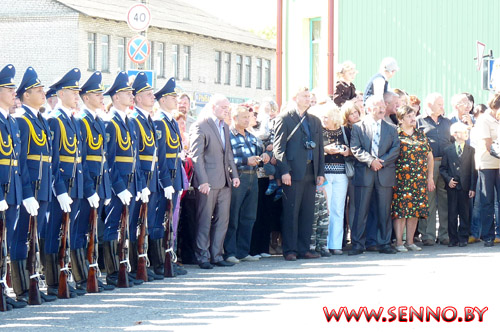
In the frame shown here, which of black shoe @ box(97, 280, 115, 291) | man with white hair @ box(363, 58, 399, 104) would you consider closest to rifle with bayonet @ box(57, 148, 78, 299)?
black shoe @ box(97, 280, 115, 291)

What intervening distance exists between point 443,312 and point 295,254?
4546 millimetres

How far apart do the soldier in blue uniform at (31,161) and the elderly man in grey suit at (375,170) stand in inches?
191

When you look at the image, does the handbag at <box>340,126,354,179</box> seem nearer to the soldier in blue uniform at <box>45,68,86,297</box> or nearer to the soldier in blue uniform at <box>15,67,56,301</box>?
the soldier in blue uniform at <box>45,68,86,297</box>

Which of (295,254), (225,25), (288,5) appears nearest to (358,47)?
(288,5)

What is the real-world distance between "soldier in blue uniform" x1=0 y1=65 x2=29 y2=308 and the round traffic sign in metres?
9.05

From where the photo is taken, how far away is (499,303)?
899cm

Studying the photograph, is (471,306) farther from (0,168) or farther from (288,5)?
(288,5)

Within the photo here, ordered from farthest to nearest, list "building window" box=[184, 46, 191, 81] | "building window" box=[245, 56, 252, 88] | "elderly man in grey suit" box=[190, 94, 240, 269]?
"building window" box=[245, 56, 252, 88] → "building window" box=[184, 46, 191, 81] → "elderly man in grey suit" box=[190, 94, 240, 269]

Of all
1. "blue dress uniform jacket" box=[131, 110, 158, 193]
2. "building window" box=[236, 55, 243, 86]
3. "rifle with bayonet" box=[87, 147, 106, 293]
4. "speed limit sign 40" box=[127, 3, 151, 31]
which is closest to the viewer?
"rifle with bayonet" box=[87, 147, 106, 293]

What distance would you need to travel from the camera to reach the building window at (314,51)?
2488 cm

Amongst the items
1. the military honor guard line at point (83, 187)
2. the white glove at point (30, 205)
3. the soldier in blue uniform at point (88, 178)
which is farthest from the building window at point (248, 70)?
the white glove at point (30, 205)

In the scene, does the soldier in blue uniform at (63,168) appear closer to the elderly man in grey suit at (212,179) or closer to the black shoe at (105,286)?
the black shoe at (105,286)

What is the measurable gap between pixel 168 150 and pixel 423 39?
42.2ft

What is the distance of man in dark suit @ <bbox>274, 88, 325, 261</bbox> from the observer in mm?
12969
